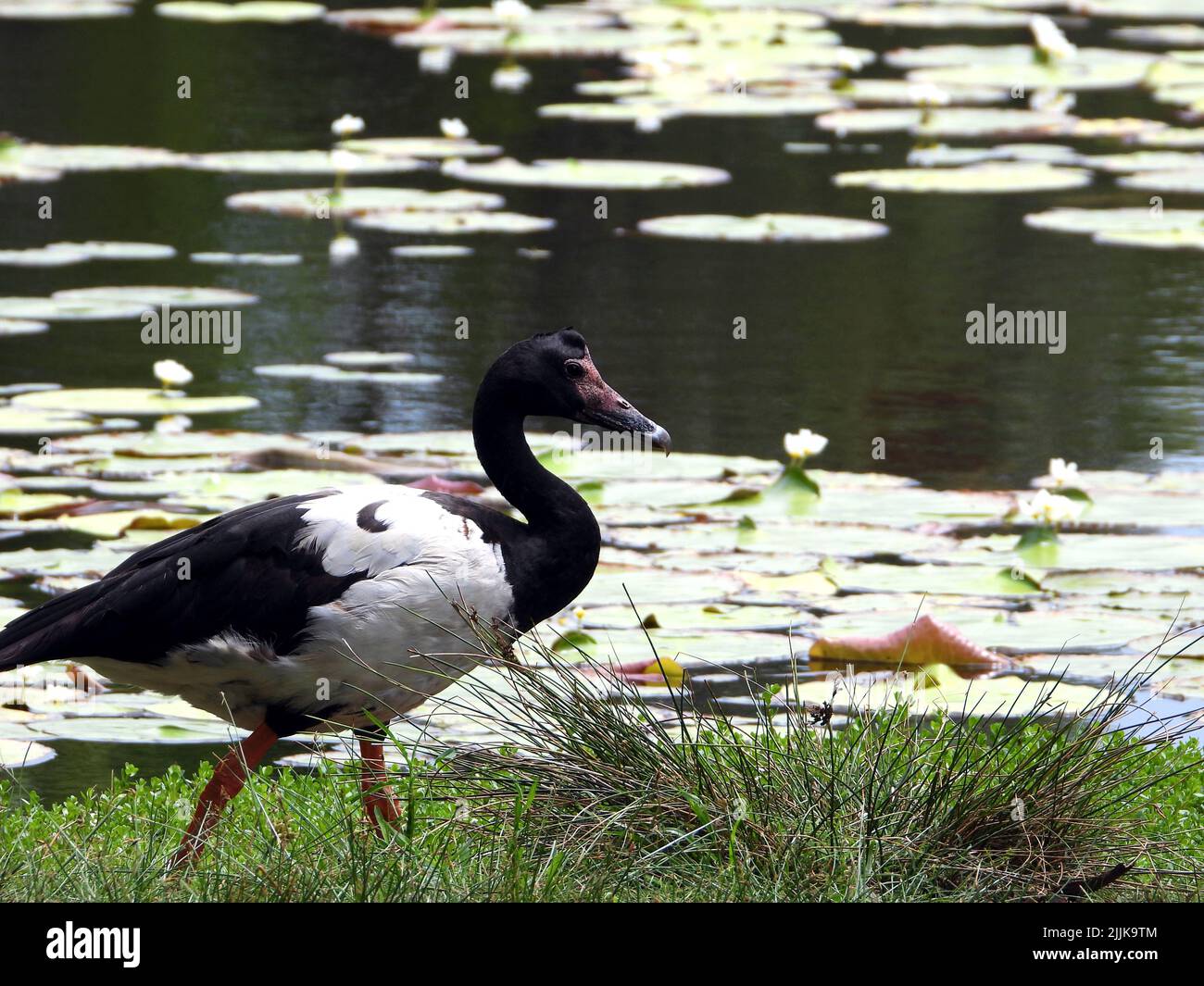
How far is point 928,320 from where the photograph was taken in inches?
411

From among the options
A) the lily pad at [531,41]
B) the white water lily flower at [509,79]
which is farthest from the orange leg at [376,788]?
the lily pad at [531,41]

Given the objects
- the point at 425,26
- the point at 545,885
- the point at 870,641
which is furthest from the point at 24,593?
the point at 425,26

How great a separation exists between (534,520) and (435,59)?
13.3 m

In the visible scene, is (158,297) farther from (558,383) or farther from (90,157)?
(558,383)

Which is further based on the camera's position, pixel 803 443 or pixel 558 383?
pixel 803 443

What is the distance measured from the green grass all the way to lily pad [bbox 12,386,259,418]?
3.90m

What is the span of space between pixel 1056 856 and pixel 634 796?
831mm

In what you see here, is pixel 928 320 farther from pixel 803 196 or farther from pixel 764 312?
pixel 803 196

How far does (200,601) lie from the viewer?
188 inches

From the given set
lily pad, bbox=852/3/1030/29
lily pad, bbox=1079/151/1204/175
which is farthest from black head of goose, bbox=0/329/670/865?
lily pad, bbox=852/3/1030/29

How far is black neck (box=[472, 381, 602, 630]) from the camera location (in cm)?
496

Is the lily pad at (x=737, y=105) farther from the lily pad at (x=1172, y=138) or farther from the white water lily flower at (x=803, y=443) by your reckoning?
the white water lily flower at (x=803, y=443)

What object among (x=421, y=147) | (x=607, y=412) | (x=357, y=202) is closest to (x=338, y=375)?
(x=357, y=202)

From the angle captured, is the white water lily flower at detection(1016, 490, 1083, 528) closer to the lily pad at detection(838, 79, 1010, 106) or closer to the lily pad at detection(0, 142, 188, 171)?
the lily pad at detection(0, 142, 188, 171)
